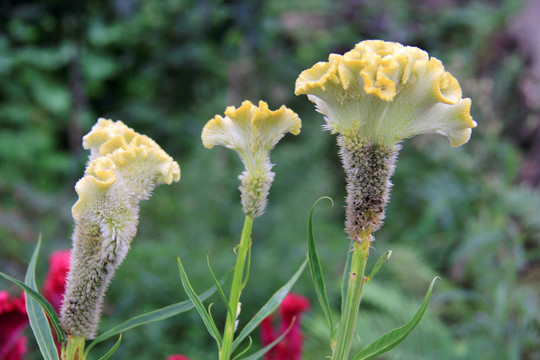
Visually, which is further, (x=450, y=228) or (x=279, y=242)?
(x=450, y=228)

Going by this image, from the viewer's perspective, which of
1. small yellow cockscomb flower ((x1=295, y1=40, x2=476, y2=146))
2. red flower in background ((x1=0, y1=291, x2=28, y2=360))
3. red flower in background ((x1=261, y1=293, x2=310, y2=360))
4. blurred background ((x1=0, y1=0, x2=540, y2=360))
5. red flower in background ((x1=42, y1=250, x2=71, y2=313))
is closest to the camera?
small yellow cockscomb flower ((x1=295, y1=40, x2=476, y2=146))

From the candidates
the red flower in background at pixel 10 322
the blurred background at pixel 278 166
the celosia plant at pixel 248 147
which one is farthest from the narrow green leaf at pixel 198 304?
the blurred background at pixel 278 166

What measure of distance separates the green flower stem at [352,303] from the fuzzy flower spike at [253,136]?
10 centimetres

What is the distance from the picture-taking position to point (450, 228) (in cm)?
282

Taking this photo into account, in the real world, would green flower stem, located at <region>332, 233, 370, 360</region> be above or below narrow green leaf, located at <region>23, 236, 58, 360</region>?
above

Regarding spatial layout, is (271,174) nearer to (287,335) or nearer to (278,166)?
(287,335)

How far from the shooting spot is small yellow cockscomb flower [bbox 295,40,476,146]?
0.43 meters

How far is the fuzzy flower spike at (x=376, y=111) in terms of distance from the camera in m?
0.44

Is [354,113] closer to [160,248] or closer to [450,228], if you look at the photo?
[160,248]

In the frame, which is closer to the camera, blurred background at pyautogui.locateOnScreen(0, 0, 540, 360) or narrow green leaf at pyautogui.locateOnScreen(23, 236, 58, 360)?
narrow green leaf at pyautogui.locateOnScreen(23, 236, 58, 360)

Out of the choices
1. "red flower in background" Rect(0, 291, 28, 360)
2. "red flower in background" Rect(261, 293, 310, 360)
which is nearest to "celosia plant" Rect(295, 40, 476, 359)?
"red flower in background" Rect(0, 291, 28, 360)

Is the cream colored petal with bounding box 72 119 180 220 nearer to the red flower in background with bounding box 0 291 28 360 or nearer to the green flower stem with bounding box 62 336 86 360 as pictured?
the green flower stem with bounding box 62 336 86 360

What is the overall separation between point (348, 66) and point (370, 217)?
0.14 m

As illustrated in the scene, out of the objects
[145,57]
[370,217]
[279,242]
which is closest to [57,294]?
[370,217]
